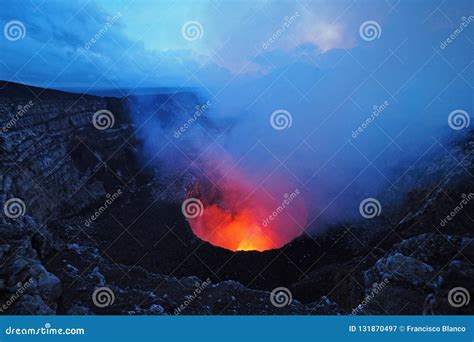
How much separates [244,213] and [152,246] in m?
6.77

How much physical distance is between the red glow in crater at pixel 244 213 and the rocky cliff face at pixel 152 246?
2.32 m

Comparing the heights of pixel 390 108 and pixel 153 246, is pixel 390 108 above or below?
above

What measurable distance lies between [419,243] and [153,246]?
9.61 metres

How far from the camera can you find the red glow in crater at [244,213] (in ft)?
60.8

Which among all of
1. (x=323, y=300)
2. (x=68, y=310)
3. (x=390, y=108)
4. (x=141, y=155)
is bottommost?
(x=68, y=310)

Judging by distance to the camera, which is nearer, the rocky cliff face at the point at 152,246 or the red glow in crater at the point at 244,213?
the rocky cliff face at the point at 152,246

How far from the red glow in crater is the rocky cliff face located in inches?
91.5

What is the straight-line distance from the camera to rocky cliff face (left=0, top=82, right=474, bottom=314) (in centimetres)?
904

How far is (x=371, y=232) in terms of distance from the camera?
14.3m

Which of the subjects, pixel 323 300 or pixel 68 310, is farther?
pixel 323 300

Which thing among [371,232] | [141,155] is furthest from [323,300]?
[141,155]

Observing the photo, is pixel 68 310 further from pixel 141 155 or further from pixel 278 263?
pixel 141 155

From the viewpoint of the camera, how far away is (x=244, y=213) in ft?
63.9
